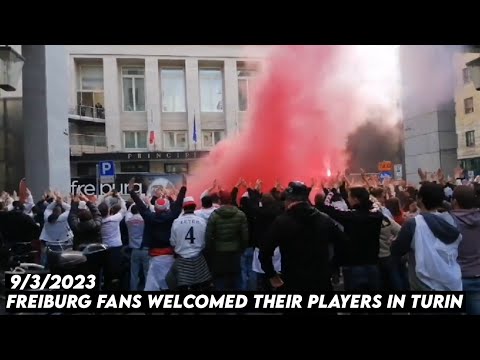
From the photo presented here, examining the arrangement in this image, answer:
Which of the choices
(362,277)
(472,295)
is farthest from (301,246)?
(472,295)

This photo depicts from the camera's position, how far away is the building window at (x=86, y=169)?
28.0 m

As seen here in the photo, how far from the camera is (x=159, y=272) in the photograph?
6.21 meters

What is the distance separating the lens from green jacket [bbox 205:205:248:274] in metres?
6.01

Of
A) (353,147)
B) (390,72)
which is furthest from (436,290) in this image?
(353,147)

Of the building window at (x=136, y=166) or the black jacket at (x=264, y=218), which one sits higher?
the building window at (x=136, y=166)

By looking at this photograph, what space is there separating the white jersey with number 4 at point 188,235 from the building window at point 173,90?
24453 mm

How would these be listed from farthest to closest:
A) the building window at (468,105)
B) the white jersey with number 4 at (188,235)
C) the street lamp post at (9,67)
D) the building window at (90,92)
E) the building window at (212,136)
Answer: the building window at (212,136)
the building window at (90,92)
the building window at (468,105)
the street lamp post at (9,67)
the white jersey with number 4 at (188,235)

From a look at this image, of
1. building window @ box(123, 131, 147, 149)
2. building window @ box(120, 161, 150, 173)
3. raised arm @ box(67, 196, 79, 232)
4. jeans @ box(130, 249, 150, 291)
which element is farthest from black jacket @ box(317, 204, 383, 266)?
building window @ box(123, 131, 147, 149)

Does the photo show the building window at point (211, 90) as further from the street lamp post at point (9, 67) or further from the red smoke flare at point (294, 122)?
the street lamp post at point (9, 67)

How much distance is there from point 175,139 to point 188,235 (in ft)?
79.9

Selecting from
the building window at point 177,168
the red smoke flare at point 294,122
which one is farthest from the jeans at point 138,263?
the building window at point 177,168

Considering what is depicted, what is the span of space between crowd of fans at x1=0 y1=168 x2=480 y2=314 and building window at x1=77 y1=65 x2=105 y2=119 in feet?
67.1

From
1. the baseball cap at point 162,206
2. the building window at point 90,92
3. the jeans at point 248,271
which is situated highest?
the building window at point 90,92
